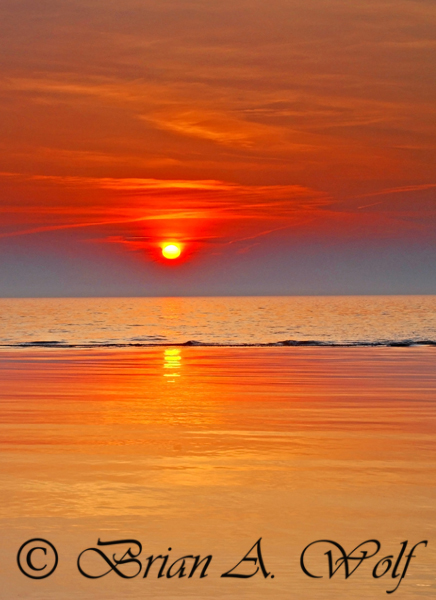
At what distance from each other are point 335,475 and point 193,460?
6.52ft

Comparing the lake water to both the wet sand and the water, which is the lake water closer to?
the wet sand

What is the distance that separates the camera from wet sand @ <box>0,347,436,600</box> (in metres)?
6.17

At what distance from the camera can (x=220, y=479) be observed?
8.98 meters

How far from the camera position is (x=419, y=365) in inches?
982

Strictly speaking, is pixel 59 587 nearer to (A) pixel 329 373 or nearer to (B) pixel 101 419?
(B) pixel 101 419

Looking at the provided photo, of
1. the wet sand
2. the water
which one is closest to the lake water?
the wet sand

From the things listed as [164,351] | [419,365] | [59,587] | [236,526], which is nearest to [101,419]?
[236,526]
